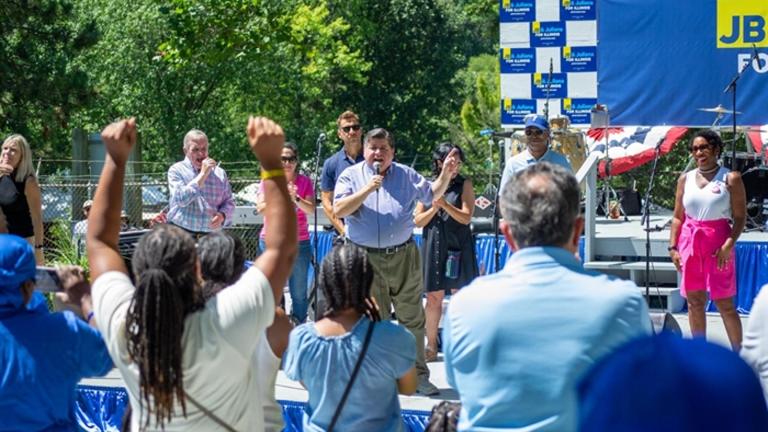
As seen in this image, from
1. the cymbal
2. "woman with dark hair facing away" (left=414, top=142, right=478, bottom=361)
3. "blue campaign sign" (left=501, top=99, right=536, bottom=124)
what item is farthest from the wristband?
"blue campaign sign" (left=501, top=99, right=536, bottom=124)

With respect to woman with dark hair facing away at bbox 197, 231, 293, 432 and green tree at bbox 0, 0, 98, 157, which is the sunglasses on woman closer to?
woman with dark hair facing away at bbox 197, 231, 293, 432

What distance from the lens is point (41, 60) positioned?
1709cm

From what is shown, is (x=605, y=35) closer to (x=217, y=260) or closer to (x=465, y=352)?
(x=217, y=260)

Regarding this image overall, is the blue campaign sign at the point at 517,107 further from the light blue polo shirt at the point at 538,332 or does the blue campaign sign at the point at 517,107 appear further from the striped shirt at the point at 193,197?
the light blue polo shirt at the point at 538,332

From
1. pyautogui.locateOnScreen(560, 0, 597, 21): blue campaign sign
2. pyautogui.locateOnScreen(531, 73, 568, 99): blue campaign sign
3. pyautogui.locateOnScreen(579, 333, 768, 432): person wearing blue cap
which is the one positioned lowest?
pyautogui.locateOnScreen(579, 333, 768, 432): person wearing blue cap

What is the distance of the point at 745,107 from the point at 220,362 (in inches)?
511

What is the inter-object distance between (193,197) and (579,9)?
8813 millimetres

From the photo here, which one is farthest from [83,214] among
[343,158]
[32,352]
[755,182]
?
[32,352]

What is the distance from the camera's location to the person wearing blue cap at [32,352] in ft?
11.4

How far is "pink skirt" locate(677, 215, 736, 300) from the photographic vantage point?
25.6 feet

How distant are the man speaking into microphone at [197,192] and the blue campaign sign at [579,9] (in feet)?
27.8

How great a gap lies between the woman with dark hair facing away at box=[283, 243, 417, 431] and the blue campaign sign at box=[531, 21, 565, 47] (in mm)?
12317

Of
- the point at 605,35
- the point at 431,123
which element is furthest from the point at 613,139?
the point at 431,123

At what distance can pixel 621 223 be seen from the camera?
14.9 metres
